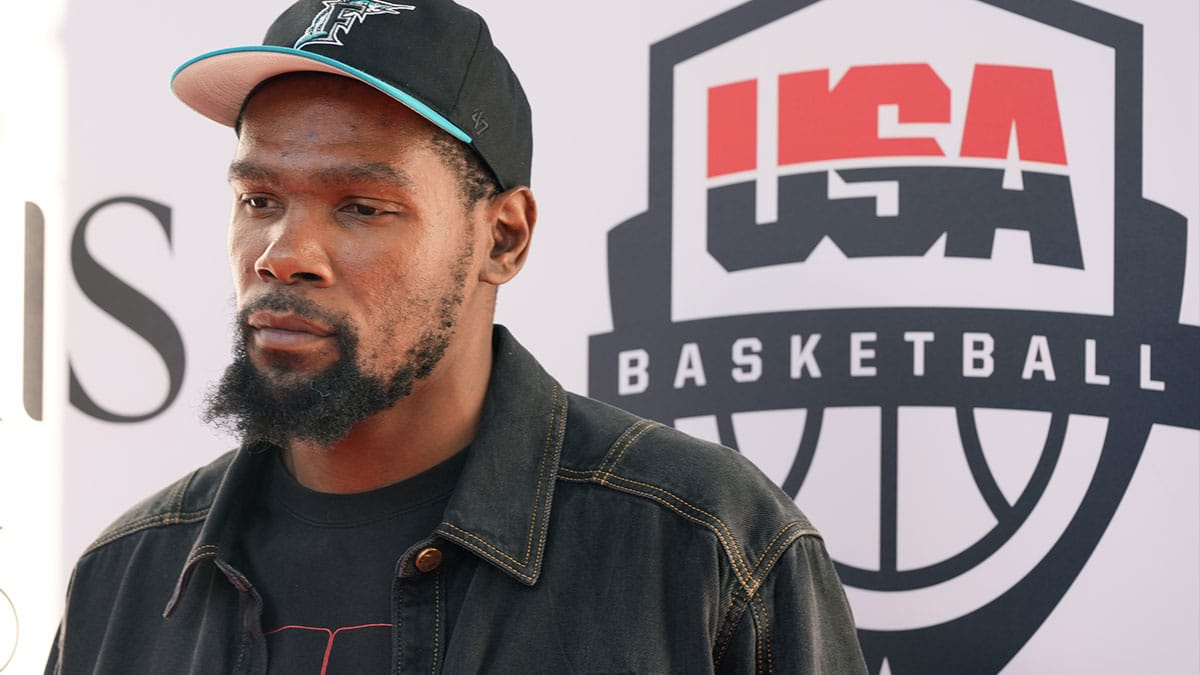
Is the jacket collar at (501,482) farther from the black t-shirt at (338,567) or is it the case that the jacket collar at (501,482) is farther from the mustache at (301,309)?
the mustache at (301,309)

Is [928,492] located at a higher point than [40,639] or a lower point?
higher

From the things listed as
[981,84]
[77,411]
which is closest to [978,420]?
[981,84]

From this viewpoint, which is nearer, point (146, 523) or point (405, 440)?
point (405, 440)

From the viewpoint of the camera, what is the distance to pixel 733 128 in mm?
2025

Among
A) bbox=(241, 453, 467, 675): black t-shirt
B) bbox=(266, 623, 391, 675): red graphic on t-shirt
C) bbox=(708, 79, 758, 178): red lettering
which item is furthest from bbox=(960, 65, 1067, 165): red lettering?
bbox=(266, 623, 391, 675): red graphic on t-shirt

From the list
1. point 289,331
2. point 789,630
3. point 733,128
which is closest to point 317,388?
point 289,331

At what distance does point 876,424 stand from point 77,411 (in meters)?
1.32

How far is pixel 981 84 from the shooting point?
1.92 metres

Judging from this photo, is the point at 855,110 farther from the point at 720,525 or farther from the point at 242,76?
the point at 242,76

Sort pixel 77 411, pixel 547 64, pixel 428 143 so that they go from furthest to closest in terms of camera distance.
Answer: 1. pixel 77 411
2. pixel 547 64
3. pixel 428 143

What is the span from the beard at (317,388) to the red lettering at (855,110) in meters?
0.65

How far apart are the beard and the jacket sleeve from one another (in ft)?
1.48

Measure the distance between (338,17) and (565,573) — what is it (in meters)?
0.67

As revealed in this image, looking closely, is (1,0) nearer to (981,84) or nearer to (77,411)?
(77,411)
